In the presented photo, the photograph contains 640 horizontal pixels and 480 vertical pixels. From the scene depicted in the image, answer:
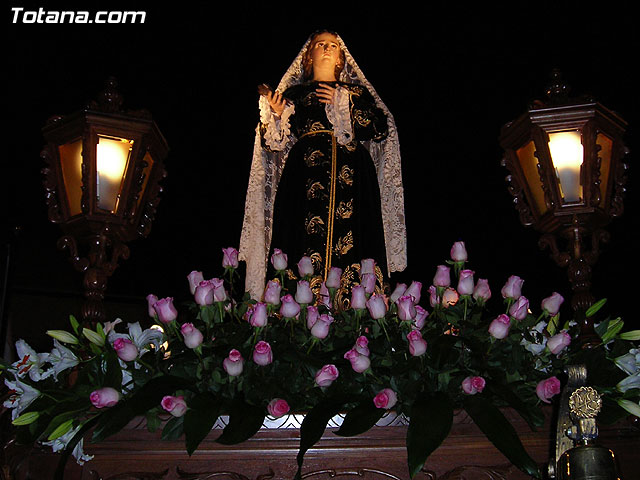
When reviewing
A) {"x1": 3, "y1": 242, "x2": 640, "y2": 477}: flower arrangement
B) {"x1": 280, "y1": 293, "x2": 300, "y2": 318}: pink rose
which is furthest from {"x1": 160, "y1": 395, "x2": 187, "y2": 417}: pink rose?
{"x1": 280, "y1": 293, "x2": 300, "y2": 318}: pink rose

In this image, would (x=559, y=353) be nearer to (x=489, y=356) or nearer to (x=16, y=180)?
(x=489, y=356)

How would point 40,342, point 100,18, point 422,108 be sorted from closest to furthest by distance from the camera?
1. point 100,18
2. point 422,108
3. point 40,342

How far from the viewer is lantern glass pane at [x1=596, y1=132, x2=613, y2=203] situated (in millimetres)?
2951

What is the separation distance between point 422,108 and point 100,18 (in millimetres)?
2614

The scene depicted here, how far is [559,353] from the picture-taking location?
1954 mm

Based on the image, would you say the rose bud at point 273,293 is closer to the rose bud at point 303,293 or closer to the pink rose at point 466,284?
the rose bud at point 303,293

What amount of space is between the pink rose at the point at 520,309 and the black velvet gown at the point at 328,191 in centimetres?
191

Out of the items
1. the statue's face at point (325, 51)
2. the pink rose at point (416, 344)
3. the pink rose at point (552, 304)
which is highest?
the statue's face at point (325, 51)

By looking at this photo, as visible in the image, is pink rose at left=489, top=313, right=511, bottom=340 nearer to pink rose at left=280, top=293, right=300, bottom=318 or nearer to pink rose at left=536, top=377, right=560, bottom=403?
pink rose at left=536, top=377, right=560, bottom=403

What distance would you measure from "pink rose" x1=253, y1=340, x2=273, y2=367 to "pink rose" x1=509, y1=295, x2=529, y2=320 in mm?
589

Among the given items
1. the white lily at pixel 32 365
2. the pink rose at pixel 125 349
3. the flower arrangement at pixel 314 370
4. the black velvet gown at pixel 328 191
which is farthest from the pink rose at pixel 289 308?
the black velvet gown at pixel 328 191

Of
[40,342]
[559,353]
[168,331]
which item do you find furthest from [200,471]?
[40,342]

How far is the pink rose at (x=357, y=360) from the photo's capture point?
69.2 inches

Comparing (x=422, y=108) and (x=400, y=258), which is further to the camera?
(x=422, y=108)
